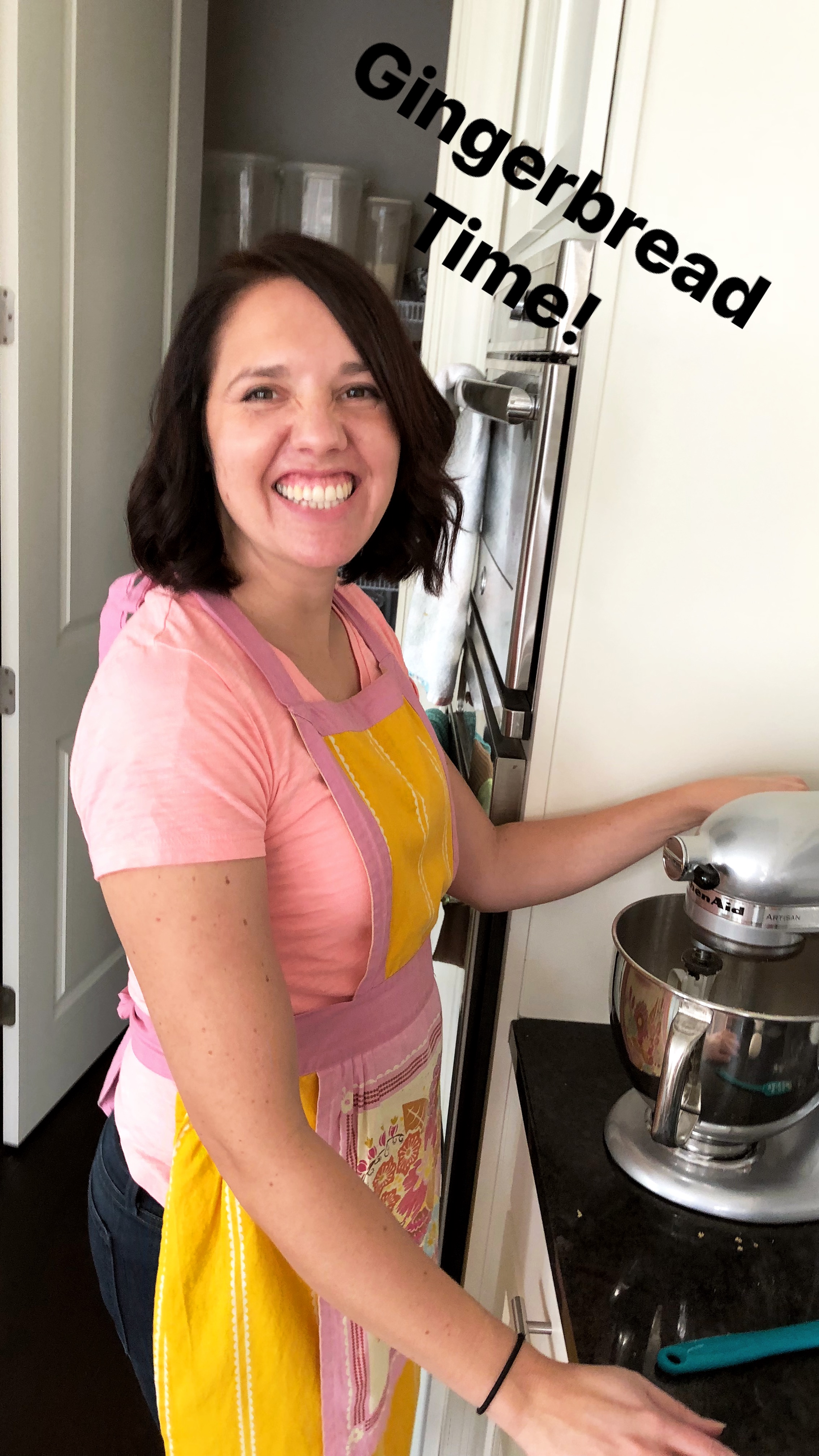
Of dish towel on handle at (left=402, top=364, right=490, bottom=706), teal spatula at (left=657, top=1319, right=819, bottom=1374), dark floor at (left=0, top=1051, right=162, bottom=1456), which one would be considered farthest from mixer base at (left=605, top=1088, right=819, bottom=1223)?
dark floor at (left=0, top=1051, right=162, bottom=1456)

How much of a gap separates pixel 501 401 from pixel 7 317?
1.13m

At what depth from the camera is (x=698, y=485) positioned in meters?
0.94

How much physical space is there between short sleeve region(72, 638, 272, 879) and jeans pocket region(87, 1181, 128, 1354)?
47 cm

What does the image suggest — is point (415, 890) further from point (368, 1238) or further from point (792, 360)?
point (792, 360)

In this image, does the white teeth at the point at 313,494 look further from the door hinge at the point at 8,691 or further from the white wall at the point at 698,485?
the door hinge at the point at 8,691

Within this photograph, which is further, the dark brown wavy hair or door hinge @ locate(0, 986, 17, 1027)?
door hinge @ locate(0, 986, 17, 1027)

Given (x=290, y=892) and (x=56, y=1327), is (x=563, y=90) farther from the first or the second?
(x=56, y=1327)

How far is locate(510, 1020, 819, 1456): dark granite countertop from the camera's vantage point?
2.29 ft

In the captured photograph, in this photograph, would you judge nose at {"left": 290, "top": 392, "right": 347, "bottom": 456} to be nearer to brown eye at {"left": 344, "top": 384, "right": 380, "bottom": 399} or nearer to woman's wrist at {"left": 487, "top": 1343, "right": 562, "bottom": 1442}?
brown eye at {"left": 344, "top": 384, "right": 380, "bottom": 399}

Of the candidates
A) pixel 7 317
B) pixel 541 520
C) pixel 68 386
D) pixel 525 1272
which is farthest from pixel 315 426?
pixel 68 386

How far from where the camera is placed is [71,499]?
204cm

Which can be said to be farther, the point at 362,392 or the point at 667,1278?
the point at 362,392

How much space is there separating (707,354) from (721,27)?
243 millimetres

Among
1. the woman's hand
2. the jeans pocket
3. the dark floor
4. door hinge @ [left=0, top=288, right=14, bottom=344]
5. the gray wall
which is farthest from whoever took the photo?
the gray wall
